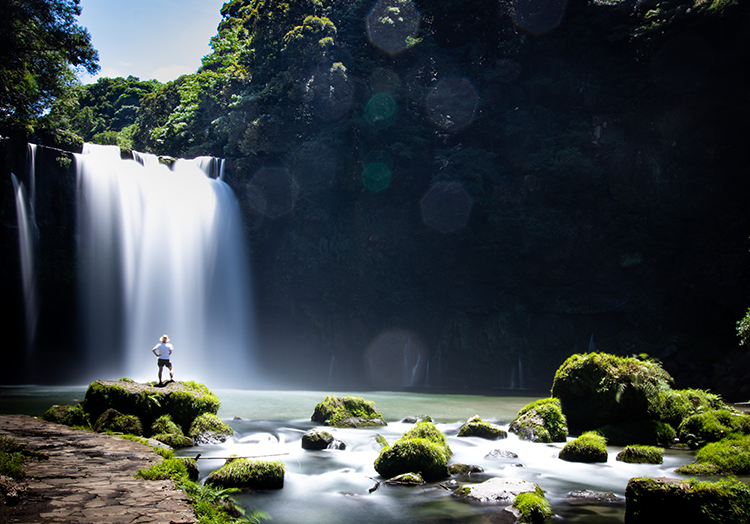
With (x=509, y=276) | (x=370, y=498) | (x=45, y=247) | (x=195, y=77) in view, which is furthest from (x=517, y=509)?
(x=195, y=77)

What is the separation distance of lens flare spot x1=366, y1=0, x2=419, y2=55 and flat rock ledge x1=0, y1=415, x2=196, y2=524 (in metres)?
31.0

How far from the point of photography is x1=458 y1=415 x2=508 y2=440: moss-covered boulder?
12492mm

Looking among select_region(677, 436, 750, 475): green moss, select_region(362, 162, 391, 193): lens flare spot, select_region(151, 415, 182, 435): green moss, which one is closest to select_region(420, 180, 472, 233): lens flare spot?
select_region(362, 162, 391, 193): lens flare spot

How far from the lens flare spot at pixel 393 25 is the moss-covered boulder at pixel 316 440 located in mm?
28371

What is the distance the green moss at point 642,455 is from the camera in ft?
32.5

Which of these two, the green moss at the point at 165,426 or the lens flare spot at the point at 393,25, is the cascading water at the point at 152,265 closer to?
the lens flare spot at the point at 393,25

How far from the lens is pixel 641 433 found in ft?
38.7

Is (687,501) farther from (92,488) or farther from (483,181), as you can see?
(483,181)

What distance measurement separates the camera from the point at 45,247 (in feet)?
85.3

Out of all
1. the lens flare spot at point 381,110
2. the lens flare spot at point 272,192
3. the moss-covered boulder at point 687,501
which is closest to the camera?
the moss-covered boulder at point 687,501

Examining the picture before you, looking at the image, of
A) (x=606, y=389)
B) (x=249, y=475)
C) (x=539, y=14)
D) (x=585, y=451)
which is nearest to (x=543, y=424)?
(x=606, y=389)

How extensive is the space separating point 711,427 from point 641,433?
1.42 metres

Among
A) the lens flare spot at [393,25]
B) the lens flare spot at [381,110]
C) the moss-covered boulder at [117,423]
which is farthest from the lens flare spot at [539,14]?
Answer: the moss-covered boulder at [117,423]

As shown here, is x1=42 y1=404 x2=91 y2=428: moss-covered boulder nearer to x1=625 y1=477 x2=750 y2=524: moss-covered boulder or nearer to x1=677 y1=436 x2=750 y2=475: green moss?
x1=625 y1=477 x2=750 y2=524: moss-covered boulder
